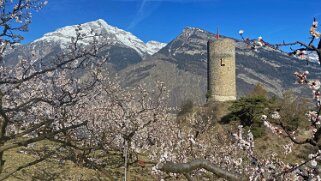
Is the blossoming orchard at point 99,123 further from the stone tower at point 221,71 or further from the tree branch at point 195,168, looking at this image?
the stone tower at point 221,71

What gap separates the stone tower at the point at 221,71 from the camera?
5850 centimetres

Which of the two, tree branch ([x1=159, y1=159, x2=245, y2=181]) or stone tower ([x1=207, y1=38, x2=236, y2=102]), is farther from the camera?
stone tower ([x1=207, y1=38, x2=236, y2=102])

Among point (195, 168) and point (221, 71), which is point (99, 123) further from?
point (221, 71)

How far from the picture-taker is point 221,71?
59.1 metres

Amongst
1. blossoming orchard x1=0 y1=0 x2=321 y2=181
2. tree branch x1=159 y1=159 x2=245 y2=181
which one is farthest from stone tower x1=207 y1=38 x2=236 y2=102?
tree branch x1=159 y1=159 x2=245 y2=181

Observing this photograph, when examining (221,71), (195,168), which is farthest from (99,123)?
(221,71)

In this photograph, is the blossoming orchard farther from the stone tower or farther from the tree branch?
the stone tower

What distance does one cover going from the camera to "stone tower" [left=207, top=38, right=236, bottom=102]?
58.5 m

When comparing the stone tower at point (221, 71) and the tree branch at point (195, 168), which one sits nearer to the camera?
the tree branch at point (195, 168)

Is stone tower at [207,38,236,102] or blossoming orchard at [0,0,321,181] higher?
stone tower at [207,38,236,102]

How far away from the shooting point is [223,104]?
5281 cm

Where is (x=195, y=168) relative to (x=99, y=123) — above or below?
below

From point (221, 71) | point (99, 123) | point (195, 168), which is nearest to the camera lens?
point (195, 168)

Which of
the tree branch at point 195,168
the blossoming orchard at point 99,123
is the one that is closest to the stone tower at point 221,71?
the blossoming orchard at point 99,123
